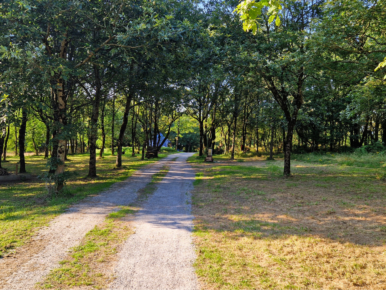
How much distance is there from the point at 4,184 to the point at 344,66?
18.1 m

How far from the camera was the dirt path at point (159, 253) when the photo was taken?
3.91 meters

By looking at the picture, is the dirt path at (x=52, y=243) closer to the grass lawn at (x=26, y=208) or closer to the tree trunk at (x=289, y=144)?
the grass lawn at (x=26, y=208)

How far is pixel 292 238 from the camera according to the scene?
18.4 ft

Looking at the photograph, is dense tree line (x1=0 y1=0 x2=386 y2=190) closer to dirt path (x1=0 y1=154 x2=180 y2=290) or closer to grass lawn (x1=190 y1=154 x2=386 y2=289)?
dirt path (x1=0 y1=154 x2=180 y2=290)

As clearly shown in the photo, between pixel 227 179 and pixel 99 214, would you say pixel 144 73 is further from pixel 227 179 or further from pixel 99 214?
pixel 99 214

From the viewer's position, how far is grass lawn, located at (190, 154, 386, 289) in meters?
4.05

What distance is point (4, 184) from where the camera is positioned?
1279 centimetres

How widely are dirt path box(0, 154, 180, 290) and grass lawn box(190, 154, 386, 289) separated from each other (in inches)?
112

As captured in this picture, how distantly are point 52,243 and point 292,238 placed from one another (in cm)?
568

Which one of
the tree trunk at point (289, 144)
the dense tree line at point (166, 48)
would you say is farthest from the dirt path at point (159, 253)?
the tree trunk at point (289, 144)

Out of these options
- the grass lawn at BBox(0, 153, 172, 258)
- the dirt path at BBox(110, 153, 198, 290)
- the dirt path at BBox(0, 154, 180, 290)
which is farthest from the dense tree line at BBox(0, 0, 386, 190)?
the dirt path at BBox(110, 153, 198, 290)

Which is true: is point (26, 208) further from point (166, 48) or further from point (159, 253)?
point (166, 48)

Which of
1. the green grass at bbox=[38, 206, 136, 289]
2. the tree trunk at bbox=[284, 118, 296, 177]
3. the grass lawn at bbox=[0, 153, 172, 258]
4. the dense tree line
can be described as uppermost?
the dense tree line

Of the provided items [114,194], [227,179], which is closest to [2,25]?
[114,194]
